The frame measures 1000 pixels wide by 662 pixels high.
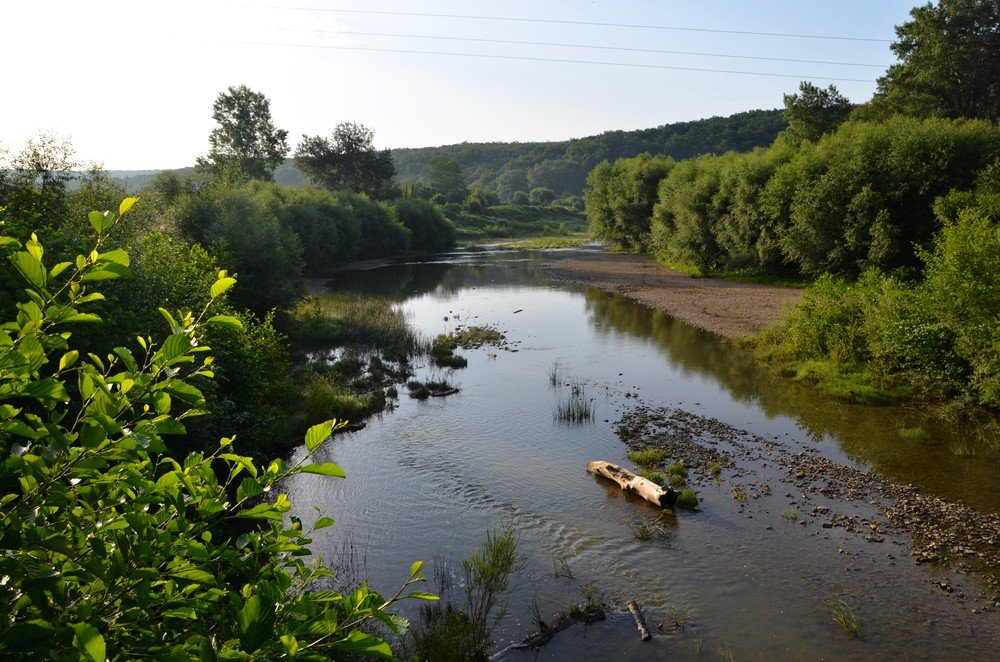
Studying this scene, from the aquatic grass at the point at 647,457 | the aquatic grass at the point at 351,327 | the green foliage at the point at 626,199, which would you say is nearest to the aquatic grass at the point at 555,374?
the aquatic grass at the point at 351,327

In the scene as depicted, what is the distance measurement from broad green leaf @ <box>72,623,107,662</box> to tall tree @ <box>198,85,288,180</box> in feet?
284

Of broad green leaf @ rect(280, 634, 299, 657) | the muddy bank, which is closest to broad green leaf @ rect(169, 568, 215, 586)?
broad green leaf @ rect(280, 634, 299, 657)

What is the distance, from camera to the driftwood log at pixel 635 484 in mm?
12148

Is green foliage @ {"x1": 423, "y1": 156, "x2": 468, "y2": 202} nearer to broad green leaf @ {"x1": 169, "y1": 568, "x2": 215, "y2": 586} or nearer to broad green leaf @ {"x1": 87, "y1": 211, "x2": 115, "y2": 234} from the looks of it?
broad green leaf @ {"x1": 87, "y1": 211, "x2": 115, "y2": 234}

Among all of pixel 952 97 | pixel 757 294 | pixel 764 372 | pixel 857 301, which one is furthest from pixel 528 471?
pixel 952 97

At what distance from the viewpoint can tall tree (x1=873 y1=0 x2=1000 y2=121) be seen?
144 feet

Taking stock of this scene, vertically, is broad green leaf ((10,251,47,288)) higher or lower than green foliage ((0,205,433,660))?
higher

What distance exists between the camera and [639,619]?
875 centimetres

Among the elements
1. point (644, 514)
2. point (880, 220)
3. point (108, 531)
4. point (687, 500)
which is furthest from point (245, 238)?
point (880, 220)

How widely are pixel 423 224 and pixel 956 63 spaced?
52.3 metres

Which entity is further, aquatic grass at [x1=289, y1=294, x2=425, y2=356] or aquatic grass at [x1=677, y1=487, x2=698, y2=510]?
aquatic grass at [x1=289, y1=294, x2=425, y2=356]

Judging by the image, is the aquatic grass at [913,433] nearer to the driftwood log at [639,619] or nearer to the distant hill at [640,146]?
the driftwood log at [639,619]

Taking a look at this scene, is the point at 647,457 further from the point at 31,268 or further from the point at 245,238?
the point at 245,238

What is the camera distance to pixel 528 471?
13984 millimetres
